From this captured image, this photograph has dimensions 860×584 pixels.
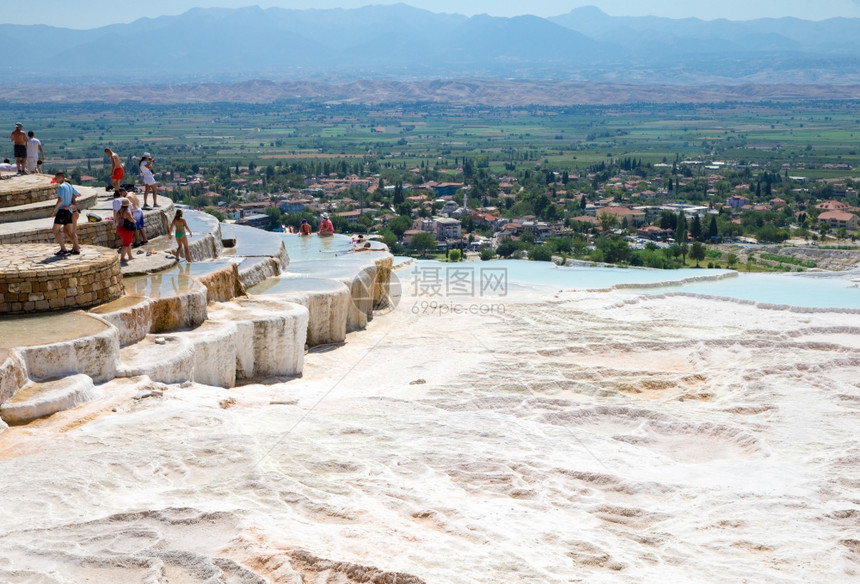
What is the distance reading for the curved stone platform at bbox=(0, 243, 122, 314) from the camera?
12125 mm

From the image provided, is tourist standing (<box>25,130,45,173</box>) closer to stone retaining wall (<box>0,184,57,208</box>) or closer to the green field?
stone retaining wall (<box>0,184,57,208</box>)

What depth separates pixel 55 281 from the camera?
1232cm

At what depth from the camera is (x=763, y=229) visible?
48062 millimetres

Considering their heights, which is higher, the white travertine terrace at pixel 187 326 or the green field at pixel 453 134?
the white travertine terrace at pixel 187 326

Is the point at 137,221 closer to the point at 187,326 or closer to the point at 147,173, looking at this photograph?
the point at 147,173

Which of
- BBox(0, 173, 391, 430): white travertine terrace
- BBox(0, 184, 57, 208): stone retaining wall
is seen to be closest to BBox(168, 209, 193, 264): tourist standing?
BBox(0, 173, 391, 430): white travertine terrace

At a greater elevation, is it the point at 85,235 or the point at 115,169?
the point at 115,169

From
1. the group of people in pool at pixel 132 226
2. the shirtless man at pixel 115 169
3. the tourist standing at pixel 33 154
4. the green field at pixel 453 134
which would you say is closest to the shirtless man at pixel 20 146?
the tourist standing at pixel 33 154

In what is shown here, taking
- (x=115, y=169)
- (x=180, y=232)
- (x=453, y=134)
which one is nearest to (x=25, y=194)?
(x=115, y=169)

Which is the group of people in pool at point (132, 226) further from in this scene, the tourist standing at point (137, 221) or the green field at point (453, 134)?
the green field at point (453, 134)

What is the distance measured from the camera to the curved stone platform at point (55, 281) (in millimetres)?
12125

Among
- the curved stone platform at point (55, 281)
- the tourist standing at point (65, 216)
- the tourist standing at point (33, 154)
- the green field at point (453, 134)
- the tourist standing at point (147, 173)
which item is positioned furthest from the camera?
the green field at point (453, 134)

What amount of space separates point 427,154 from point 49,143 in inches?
1493

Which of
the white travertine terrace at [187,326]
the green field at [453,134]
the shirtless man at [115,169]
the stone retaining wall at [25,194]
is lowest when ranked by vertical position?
the green field at [453,134]
